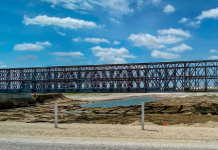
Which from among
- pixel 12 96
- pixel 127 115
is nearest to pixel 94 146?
pixel 127 115

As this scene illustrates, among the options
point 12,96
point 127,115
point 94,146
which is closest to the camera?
point 94,146

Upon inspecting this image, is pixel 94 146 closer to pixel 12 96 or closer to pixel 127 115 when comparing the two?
pixel 127 115

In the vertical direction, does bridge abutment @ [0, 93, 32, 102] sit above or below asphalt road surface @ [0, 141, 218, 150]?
above

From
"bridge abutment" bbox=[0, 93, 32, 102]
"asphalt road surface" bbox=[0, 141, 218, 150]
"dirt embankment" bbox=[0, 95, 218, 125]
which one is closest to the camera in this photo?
"asphalt road surface" bbox=[0, 141, 218, 150]

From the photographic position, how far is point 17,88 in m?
56.6

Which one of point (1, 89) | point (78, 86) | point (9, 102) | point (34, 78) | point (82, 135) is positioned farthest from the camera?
point (1, 89)

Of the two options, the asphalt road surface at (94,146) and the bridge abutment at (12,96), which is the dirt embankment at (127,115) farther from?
the bridge abutment at (12,96)

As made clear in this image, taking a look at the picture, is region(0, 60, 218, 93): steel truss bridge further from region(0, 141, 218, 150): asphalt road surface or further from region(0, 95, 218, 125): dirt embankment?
region(0, 141, 218, 150): asphalt road surface

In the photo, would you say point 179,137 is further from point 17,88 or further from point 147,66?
point 17,88

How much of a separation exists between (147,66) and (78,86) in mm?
16583

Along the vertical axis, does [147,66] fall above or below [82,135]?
above

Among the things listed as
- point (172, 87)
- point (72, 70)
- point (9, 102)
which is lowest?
point (9, 102)

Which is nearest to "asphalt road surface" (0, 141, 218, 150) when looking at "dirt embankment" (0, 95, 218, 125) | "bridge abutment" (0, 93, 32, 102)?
"dirt embankment" (0, 95, 218, 125)

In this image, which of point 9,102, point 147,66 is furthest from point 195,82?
point 9,102
